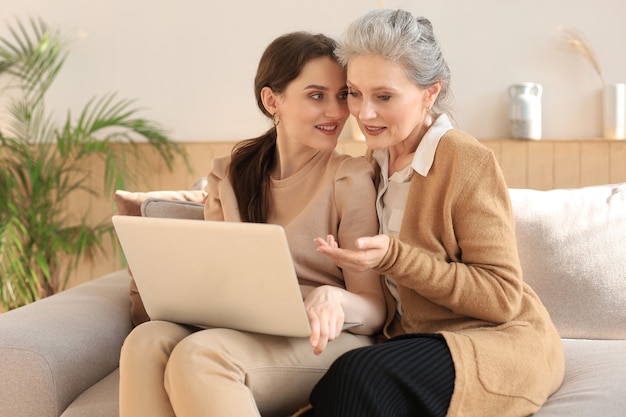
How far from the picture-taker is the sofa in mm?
1934

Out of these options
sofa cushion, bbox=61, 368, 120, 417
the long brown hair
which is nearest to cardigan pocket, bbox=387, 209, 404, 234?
the long brown hair

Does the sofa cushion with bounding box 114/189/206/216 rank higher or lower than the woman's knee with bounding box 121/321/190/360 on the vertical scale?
higher

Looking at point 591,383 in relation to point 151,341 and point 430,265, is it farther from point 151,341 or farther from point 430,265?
point 151,341

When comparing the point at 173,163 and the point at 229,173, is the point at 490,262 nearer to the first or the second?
the point at 229,173

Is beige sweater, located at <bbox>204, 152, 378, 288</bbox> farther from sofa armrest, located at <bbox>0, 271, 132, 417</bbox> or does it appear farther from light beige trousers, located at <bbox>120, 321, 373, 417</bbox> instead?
sofa armrest, located at <bbox>0, 271, 132, 417</bbox>

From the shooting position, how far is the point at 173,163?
12.4 feet

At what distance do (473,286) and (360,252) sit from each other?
0.88 feet

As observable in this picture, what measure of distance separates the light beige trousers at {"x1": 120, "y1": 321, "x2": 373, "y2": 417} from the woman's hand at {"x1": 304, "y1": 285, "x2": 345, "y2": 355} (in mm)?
99

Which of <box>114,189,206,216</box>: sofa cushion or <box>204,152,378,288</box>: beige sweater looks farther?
<box>114,189,206,216</box>: sofa cushion

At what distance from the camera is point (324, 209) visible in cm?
196

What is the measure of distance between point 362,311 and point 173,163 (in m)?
2.14

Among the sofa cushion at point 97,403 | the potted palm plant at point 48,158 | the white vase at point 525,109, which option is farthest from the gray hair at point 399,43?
the potted palm plant at point 48,158

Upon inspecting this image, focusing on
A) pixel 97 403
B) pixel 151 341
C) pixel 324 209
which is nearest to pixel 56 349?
pixel 97 403

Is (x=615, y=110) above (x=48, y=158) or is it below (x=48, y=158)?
above
